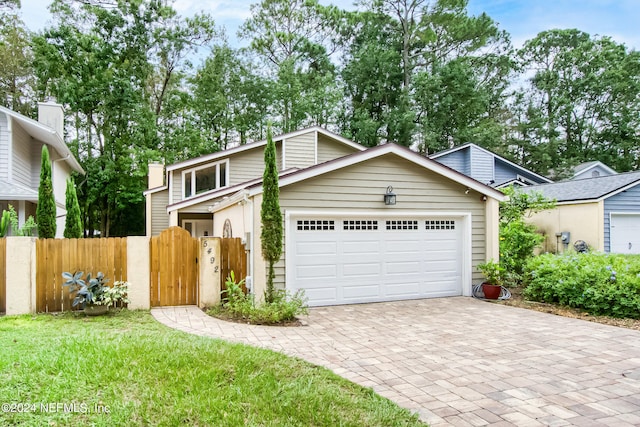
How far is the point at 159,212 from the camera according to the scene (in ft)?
58.5

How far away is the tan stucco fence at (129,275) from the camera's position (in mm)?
7133

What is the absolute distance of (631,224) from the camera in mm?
14383

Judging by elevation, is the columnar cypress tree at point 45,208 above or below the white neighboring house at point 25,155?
below

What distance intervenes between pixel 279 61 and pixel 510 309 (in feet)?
80.4

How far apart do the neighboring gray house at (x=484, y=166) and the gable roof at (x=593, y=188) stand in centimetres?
402

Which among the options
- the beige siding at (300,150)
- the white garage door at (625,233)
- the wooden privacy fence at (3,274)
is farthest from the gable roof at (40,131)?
the white garage door at (625,233)

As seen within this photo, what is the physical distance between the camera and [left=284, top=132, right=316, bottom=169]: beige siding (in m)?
16.0

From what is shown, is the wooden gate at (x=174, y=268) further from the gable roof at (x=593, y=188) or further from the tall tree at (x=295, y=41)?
the tall tree at (x=295, y=41)

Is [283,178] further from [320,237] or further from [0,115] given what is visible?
[0,115]

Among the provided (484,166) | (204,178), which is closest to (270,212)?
(204,178)

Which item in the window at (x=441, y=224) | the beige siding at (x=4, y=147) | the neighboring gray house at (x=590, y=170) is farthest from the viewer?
the neighboring gray house at (x=590, y=170)

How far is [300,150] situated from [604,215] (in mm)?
11001

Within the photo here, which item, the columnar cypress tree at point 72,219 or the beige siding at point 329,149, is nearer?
the columnar cypress tree at point 72,219

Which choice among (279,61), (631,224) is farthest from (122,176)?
(631,224)
